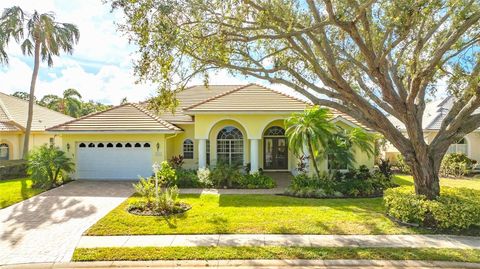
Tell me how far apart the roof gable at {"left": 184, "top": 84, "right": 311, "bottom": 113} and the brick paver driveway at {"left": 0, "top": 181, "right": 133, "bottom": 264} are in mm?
6219

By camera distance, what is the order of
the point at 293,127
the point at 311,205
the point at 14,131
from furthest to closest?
the point at 14,131, the point at 293,127, the point at 311,205

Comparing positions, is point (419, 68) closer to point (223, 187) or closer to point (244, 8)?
point (244, 8)

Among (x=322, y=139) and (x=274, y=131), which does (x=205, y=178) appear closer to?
(x=322, y=139)

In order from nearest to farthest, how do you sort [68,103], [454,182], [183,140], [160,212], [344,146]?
[160,212]
[344,146]
[454,182]
[183,140]
[68,103]

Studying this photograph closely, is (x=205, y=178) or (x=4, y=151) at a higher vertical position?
(x=4, y=151)

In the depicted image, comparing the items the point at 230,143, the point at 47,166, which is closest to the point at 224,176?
the point at 230,143

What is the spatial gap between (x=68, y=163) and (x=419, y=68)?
17.1 metres

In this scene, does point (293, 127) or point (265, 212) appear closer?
point (265, 212)

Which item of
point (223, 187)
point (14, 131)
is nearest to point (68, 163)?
point (223, 187)

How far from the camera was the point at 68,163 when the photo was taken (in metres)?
18.0

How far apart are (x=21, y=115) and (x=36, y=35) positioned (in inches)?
317

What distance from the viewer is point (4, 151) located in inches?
Answer: 1016

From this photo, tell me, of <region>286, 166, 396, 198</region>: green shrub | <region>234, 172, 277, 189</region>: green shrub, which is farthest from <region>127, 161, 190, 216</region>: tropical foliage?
<region>286, 166, 396, 198</region>: green shrub

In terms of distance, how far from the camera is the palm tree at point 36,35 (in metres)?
23.1
